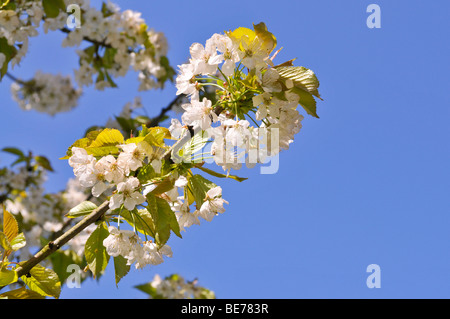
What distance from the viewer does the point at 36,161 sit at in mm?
5520

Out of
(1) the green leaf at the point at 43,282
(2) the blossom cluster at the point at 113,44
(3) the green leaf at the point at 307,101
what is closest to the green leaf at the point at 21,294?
(1) the green leaf at the point at 43,282

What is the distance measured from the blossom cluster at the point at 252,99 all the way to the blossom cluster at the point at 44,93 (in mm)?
4687

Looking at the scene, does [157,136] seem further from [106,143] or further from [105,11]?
[105,11]

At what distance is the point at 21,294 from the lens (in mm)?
1374

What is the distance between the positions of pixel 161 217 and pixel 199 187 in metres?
0.15

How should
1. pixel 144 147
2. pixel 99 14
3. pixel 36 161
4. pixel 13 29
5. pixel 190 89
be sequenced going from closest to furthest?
1. pixel 144 147
2. pixel 190 89
3. pixel 13 29
4. pixel 99 14
5. pixel 36 161

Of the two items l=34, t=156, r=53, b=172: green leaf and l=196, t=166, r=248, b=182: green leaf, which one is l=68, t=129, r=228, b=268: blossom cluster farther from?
l=34, t=156, r=53, b=172: green leaf

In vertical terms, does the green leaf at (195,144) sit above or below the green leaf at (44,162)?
below

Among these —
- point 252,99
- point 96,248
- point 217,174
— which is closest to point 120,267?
point 96,248

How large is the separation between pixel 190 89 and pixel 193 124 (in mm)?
132

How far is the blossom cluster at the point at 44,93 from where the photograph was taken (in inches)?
219

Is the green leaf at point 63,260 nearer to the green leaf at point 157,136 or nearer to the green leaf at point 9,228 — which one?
the green leaf at point 9,228
